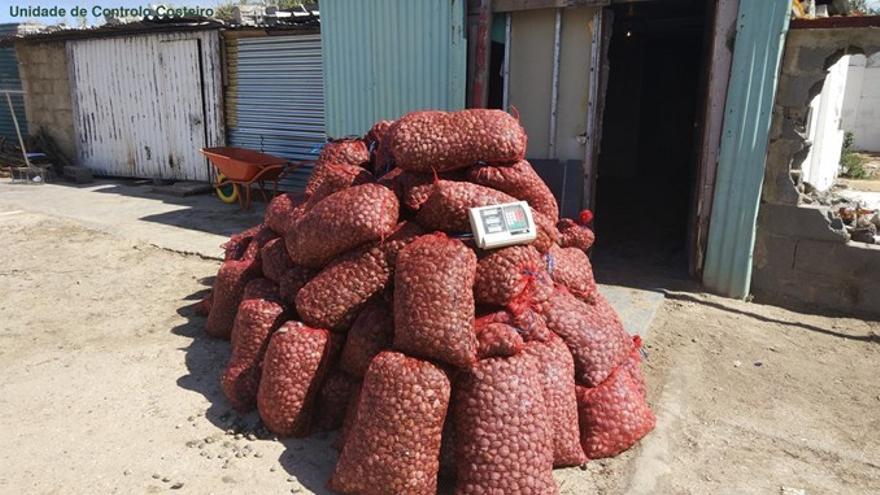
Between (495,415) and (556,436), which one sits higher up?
(495,415)

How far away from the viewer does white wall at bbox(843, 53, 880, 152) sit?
57.5 ft

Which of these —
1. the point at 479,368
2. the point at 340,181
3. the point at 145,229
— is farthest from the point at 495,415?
the point at 145,229

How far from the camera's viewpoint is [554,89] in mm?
5961

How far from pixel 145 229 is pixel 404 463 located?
6.43 meters

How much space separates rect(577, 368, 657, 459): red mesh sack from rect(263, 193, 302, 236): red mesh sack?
2.20 metres

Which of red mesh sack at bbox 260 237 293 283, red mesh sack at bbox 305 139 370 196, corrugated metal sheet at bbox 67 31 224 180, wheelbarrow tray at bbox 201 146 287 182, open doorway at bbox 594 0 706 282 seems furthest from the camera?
corrugated metal sheet at bbox 67 31 224 180

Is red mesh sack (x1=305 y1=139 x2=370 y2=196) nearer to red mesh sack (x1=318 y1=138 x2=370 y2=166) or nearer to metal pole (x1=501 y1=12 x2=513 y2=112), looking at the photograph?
red mesh sack (x1=318 y1=138 x2=370 y2=166)

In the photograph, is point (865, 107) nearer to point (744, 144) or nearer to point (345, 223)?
point (744, 144)

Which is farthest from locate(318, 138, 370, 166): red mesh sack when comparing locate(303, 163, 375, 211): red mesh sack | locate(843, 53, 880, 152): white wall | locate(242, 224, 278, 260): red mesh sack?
locate(843, 53, 880, 152): white wall

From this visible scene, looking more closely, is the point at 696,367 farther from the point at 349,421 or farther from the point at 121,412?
the point at 121,412

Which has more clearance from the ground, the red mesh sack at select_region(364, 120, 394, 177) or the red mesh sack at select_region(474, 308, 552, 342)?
the red mesh sack at select_region(364, 120, 394, 177)

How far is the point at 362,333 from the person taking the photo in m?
3.18

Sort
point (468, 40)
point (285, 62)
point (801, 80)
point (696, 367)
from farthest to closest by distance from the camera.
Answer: point (285, 62), point (468, 40), point (801, 80), point (696, 367)

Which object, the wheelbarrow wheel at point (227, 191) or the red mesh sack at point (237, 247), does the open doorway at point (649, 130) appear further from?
the wheelbarrow wheel at point (227, 191)
